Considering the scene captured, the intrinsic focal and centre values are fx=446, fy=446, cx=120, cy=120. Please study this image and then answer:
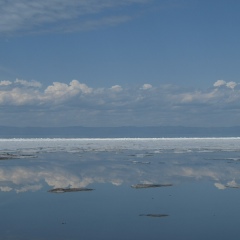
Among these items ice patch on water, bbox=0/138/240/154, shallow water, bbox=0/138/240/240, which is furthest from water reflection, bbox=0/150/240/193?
ice patch on water, bbox=0/138/240/154

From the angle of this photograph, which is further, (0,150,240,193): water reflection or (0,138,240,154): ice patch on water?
(0,138,240,154): ice patch on water

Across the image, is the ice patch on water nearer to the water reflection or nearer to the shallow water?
the water reflection

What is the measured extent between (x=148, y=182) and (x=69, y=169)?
9.36 metres

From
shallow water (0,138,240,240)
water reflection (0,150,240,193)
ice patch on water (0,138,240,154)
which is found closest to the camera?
shallow water (0,138,240,240)

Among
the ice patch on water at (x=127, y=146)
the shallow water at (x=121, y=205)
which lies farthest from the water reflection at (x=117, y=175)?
the ice patch on water at (x=127, y=146)

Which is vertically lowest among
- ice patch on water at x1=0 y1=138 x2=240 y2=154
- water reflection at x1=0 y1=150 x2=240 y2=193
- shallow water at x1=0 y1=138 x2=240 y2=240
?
shallow water at x1=0 y1=138 x2=240 y2=240

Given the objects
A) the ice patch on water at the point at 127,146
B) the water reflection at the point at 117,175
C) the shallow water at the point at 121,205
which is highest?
the ice patch on water at the point at 127,146

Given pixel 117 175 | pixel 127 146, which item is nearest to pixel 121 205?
pixel 117 175

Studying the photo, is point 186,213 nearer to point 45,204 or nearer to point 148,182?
point 45,204

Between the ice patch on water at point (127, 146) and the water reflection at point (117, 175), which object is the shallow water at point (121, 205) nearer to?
the water reflection at point (117, 175)

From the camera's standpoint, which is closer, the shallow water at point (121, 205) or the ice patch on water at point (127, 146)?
the shallow water at point (121, 205)

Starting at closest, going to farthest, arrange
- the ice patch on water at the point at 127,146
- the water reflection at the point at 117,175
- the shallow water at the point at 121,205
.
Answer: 1. the shallow water at the point at 121,205
2. the water reflection at the point at 117,175
3. the ice patch on water at the point at 127,146

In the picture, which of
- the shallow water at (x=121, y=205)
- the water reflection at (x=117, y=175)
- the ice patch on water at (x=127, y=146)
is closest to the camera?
the shallow water at (x=121, y=205)

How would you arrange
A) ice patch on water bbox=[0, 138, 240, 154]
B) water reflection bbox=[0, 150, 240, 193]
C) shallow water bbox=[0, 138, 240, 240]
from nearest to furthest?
shallow water bbox=[0, 138, 240, 240]
water reflection bbox=[0, 150, 240, 193]
ice patch on water bbox=[0, 138, 240, 154]
